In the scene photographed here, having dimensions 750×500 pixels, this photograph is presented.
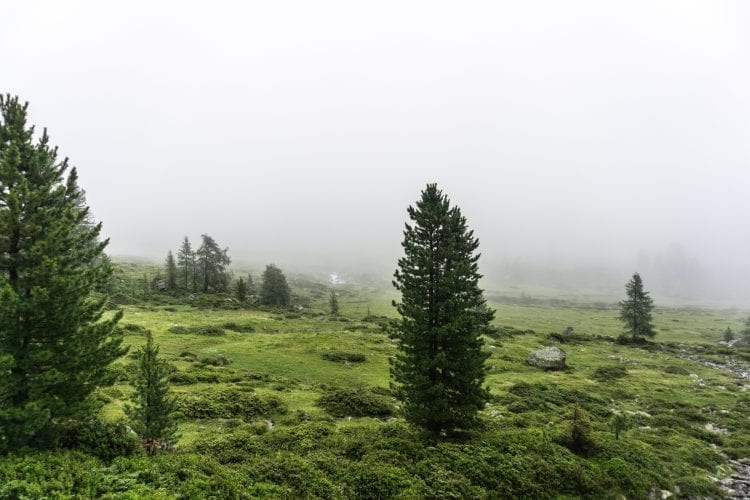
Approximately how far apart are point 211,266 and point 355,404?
88.3 m

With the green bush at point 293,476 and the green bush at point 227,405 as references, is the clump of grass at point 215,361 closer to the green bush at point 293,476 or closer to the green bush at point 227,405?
the green bush at point 227,405

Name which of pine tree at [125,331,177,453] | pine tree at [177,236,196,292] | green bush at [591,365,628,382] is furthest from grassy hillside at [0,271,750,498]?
pine tree at [177,236,196,292]

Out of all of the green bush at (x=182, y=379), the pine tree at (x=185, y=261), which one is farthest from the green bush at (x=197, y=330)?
the pine tree at (x=185, y=261)

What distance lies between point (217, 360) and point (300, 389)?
12.3 metres

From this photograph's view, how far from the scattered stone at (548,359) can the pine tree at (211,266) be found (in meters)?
85.3

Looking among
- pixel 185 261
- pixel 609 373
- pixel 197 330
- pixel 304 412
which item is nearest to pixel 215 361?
pixel 197 330

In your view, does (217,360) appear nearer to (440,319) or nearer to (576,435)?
(440,319)

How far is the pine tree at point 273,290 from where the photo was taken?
10500 centimetres

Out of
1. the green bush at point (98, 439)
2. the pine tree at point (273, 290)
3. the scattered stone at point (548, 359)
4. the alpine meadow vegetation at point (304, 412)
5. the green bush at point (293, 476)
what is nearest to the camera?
the alpine meadow vegetation at point (304, 412)

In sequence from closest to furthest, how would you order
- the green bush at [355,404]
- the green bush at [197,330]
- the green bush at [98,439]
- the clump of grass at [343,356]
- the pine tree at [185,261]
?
the green bush at [98,439], the green bush at [355,404], the clump of grass at [343,356], the green bush at [197,330], the pine tree at [185,261]

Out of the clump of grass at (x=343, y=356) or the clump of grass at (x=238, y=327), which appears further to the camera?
the clump of grass at (x=238, y=327)

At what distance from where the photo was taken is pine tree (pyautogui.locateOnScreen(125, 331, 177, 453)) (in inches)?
648

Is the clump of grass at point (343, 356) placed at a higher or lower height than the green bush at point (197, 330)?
lower

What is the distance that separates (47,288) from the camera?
13.4 metres
